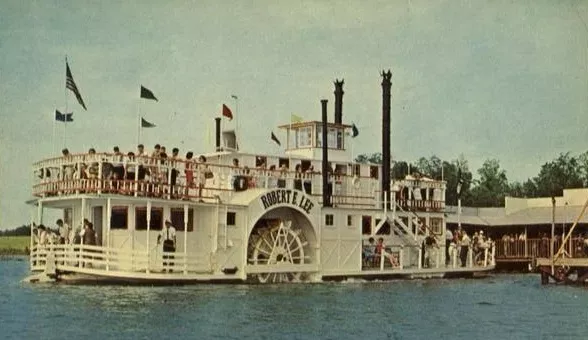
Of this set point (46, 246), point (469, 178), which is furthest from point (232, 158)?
point (469, 178)

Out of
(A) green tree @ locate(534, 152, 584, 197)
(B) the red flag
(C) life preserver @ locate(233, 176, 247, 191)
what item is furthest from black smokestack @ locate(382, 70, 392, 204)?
(A) green tree @ locate(534, 152, 584, 197)

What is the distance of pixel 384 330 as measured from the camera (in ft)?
46.8

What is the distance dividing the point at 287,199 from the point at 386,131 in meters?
4.37

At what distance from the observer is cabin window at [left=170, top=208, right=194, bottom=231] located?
20891 mm

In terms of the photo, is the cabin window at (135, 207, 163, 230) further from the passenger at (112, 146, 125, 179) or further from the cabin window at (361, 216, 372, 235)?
the cabin window at (361, 216, 372, 235)

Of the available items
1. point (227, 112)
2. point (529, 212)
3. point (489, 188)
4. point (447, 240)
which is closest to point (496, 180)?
point (489, 188)

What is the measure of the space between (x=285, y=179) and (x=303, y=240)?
4.63 ft

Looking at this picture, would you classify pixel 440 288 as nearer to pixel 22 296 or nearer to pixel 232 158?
pixel 232 158

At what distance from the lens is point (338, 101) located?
1077 inches

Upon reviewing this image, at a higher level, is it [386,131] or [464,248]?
[386,131]

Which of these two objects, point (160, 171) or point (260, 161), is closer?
point (160, 171)

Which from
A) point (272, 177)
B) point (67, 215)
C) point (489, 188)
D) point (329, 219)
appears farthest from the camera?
point (489, 188)

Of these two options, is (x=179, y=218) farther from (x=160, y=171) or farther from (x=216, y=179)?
(x=216, y=179)

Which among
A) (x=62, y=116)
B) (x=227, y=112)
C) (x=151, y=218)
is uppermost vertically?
(x=227, y=112)
